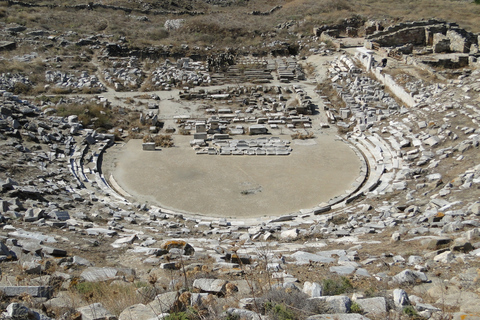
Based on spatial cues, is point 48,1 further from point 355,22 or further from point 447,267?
point 447,267

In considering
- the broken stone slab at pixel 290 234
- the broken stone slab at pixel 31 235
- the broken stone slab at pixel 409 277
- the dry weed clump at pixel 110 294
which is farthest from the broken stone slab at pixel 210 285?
the broken stone slab at pixel 290 234

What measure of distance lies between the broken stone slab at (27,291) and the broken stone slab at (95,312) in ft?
3.07

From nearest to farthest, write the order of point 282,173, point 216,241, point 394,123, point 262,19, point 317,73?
point 216,241 → point 282,173 → point 394,123 → point 317,73 → point 262,19

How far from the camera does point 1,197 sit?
12523mm

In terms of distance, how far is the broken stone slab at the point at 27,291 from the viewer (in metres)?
6.43

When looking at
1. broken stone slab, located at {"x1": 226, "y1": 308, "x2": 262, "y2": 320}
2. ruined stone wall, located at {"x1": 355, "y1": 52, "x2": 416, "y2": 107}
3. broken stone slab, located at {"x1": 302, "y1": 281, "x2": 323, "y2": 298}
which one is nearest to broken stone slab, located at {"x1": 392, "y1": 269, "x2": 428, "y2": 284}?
broken stone slab, located at {"x1": 302, "y1": 281, "x2": 323, "y2": 298}

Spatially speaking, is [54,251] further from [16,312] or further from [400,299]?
[400,299]

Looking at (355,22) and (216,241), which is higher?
(355,22)

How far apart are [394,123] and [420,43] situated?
1707 cm

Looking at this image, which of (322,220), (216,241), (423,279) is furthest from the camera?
(322,220)

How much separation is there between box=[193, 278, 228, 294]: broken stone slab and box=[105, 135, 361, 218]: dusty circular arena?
748 cm

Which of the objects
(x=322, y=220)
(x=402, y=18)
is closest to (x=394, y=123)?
(x=322, y=220)

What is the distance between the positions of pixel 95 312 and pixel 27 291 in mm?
1461

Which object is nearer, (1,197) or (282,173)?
(1,197)
